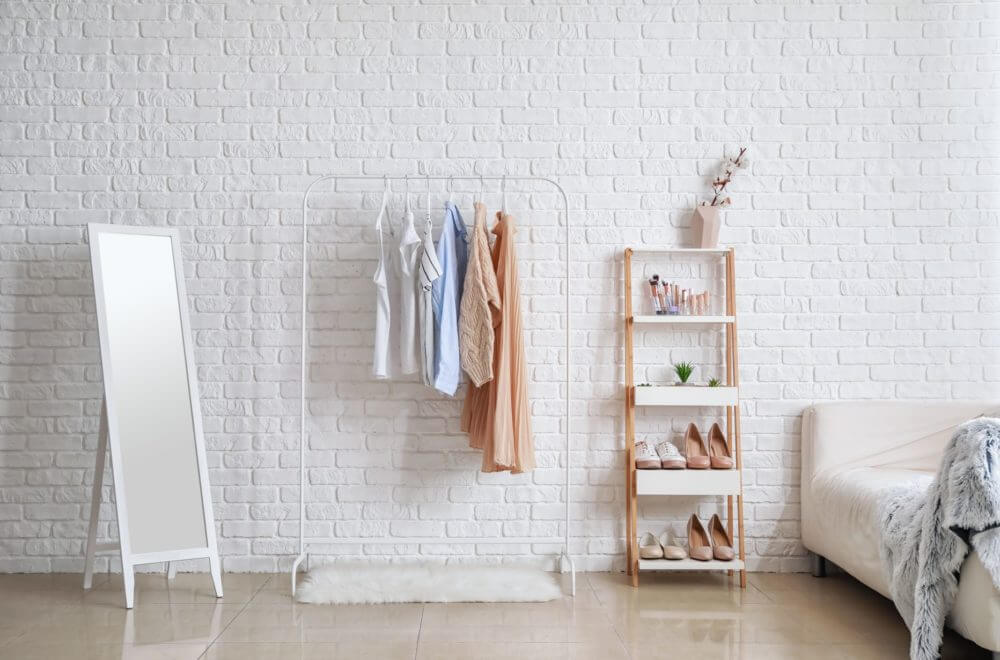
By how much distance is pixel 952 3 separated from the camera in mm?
3686

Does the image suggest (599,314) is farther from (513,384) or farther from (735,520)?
(735,520)

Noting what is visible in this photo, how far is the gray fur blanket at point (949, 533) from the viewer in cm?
219

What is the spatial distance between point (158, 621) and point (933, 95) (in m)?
3.98

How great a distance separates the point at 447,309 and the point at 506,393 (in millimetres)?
430

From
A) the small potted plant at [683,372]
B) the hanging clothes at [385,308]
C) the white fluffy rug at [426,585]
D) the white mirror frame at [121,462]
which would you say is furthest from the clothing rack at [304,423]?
the small potted plant at [683,372]

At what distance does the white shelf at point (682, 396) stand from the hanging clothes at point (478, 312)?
0.68 metres

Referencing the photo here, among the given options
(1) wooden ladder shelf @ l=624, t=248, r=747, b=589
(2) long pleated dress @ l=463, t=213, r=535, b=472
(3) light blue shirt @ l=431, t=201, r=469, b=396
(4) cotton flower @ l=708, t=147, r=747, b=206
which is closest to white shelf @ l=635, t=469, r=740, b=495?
(1) wooden ladder shelf @ l=624, t=248, r=747, b=589

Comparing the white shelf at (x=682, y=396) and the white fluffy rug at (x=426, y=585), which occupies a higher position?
the white shelf at (x=682, y=396)

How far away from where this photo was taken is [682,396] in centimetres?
340

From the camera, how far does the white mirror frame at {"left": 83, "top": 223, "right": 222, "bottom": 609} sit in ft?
10.2

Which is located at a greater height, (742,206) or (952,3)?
(952,3)

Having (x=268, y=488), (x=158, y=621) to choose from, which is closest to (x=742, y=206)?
(x=268, y=488)

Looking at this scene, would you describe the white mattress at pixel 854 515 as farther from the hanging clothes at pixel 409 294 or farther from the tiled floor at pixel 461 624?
the hanging clothes at pixel 409 294

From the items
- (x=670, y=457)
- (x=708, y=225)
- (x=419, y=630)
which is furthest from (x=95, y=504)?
(x=708, y=225)
